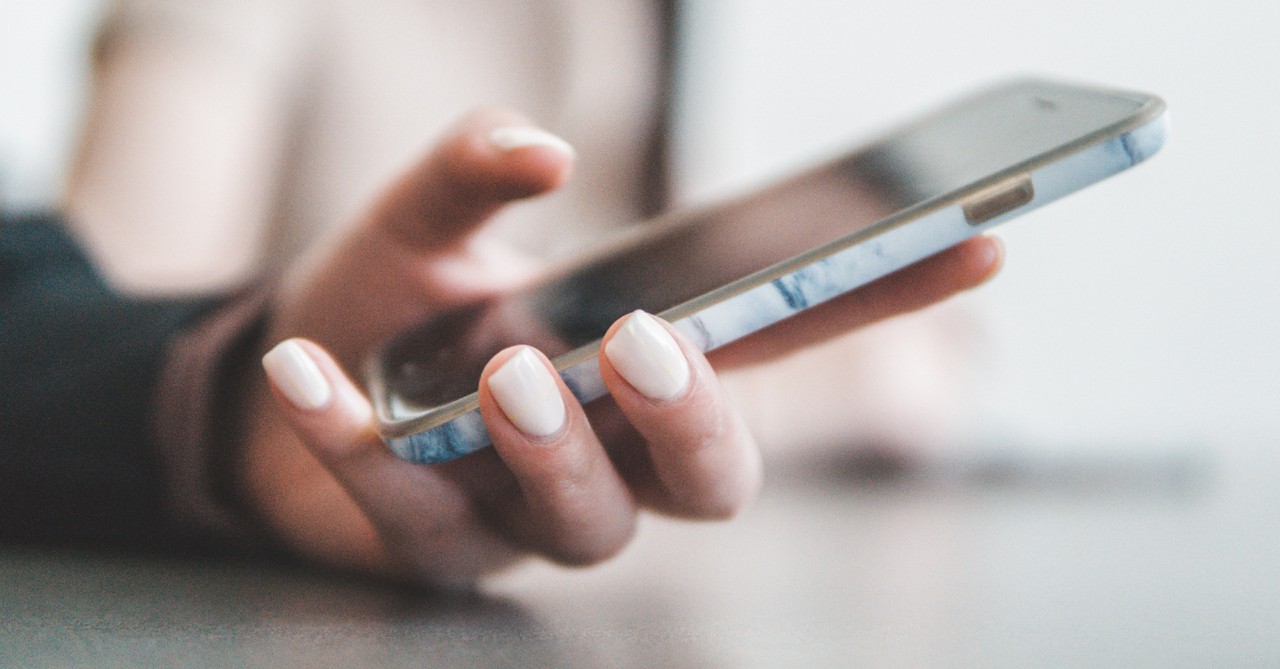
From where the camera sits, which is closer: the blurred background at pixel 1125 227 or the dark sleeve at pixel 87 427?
the dark sleeve at pixel 87 427

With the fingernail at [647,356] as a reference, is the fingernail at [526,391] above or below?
below

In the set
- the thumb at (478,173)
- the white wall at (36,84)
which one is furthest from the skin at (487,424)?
the white wall at (36,84)

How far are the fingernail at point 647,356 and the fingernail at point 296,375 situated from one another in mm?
105

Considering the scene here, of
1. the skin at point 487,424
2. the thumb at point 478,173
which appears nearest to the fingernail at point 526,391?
the skin at point 487,424

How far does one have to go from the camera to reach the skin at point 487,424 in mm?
252

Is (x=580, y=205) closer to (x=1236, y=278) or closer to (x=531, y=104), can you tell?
(x=531, y=104)

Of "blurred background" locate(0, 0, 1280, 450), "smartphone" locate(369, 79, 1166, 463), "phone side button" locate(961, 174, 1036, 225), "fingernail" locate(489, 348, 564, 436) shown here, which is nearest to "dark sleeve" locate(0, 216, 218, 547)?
"smartphone" locate(369, 79, 1166, 463)

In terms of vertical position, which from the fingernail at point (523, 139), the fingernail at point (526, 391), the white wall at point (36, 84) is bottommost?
the white wall at point (36, 84)

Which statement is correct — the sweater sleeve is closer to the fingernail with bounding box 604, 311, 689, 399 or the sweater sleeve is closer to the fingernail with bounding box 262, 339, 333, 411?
the fingernail with bounding box 262, 339, 333, 411

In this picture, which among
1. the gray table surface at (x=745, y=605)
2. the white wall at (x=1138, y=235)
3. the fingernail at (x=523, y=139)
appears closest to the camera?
the gray table surface at (x=745, y=605)

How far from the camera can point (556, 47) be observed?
1.12 meters

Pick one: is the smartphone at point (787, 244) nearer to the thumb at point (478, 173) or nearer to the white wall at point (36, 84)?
the thumb at point (478, 173)

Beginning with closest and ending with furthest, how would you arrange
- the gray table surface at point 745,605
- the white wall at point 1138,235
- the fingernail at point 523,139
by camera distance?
1. the gray table surface at point 745,605
2. the fingernail at point 523,139
3. the white wall at point 1138,235

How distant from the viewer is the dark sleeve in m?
0.36
